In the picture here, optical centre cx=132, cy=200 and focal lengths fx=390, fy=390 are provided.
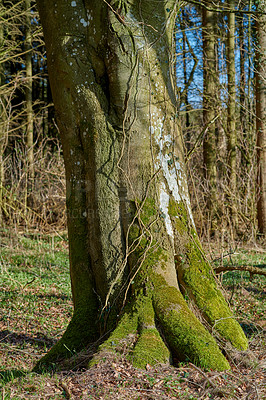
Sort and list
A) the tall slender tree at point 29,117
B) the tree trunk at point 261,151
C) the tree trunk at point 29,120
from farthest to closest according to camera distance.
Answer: the tall slender tree at point 29,117, the tree trunk at point 29,120, the tree trunk at point 261,151

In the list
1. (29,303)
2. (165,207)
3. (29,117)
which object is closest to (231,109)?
(29,117)

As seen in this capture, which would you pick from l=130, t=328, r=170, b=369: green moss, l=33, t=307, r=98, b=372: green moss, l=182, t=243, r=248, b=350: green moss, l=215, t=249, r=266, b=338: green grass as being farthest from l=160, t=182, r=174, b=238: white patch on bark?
l=215, t=249, r=266, b=338: green grass

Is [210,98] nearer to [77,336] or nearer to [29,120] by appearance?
[29,120]

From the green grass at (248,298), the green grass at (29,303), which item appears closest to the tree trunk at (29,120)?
the green grass at (29,303)

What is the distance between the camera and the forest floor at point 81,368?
2.64m

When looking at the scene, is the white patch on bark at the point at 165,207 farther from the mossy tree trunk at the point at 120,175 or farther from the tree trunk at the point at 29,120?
the tree trunk at the point at 29,120

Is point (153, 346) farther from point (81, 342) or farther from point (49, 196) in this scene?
point (49, 196)

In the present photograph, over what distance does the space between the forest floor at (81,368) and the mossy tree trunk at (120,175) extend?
44 cm

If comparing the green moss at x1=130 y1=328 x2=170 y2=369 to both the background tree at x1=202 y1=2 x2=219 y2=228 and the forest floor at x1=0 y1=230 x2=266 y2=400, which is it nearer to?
the forest floor at x1=0 y1=230 x2=266 y2=400

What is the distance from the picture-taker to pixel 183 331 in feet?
9.92

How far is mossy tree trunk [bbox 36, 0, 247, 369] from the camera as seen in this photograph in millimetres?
3346

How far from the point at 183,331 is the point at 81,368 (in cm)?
83

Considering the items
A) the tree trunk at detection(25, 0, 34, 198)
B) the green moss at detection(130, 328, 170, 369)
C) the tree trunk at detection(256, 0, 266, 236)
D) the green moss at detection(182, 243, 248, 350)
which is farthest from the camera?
the tree trunk at detection(25, 0, 34, 198)

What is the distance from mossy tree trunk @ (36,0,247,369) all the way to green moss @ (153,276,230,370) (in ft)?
0.09
